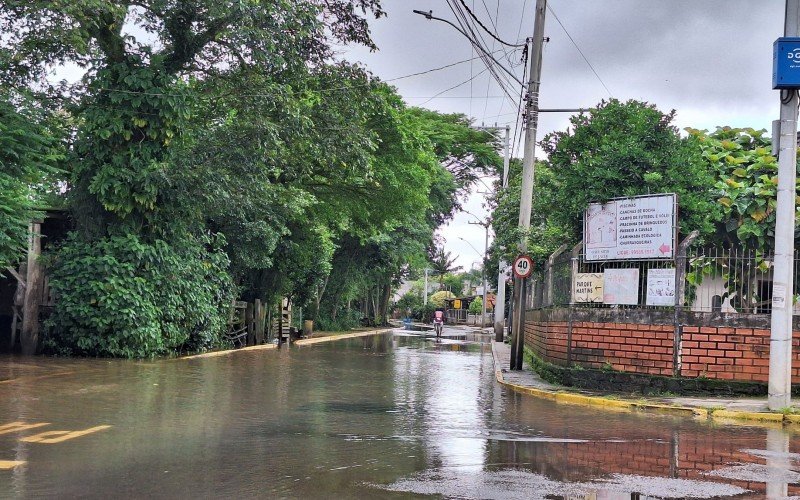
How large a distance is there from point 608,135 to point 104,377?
38.3 feet

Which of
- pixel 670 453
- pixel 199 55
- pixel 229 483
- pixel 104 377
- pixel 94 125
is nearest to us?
pixel 229 483

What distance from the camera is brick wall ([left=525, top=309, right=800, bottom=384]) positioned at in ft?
48.8

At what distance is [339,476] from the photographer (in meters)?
7.51

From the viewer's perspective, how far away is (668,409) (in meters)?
13.8

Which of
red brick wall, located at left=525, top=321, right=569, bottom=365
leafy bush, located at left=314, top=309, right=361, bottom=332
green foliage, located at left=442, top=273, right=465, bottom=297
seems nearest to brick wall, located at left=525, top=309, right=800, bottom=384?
red brick wall, located at left=525, top=321, right=569, bottom=365

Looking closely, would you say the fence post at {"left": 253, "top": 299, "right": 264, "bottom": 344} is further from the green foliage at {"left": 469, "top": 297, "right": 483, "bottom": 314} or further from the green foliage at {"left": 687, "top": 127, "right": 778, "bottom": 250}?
the green foliage at {"left": 469, "top": 297, "right": 483, "bottom": 314}

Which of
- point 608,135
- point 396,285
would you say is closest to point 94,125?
point 608,135

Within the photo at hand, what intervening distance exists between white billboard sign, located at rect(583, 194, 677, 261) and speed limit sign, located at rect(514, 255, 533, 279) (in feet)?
9.08

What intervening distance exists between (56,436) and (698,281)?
11134 millimetres

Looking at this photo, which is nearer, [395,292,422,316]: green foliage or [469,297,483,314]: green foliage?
[469,297,483,314]: green foliage

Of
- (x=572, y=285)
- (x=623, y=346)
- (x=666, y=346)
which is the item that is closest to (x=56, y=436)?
(x=623, y=346)

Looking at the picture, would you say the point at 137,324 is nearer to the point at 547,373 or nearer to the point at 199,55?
the point at 199,55

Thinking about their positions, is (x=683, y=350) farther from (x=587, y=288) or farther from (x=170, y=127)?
(x=170, y=127)

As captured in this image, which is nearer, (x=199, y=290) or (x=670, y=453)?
(x=670, y=453)
